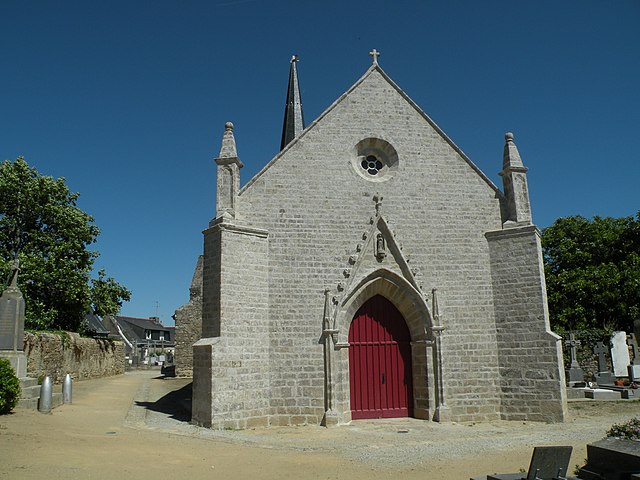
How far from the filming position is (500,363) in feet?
39.7

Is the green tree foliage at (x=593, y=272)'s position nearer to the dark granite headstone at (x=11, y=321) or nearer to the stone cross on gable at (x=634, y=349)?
the stone cross on gable at (x=634, y=349)

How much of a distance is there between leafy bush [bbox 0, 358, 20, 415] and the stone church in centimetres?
345

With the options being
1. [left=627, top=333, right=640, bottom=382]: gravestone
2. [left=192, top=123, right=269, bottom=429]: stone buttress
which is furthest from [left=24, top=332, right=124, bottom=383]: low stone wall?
[left=627, top=333, right=640, bottom=382]: gravestone

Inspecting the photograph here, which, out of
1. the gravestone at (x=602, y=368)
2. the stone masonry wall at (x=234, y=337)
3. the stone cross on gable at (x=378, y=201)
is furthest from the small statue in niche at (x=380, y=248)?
the gravestone at (x=602, y=368)

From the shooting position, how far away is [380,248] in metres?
12.3

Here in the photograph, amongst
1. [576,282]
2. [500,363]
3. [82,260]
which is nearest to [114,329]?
[82,260]

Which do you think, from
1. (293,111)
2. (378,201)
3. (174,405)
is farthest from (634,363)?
(293,111)

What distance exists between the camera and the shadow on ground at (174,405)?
1195cm

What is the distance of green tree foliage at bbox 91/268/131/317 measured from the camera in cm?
2344

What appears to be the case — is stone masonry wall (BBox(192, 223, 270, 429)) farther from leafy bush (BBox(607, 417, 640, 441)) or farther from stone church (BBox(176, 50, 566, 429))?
leafy bush (BBox(607, 417, 640, 441))

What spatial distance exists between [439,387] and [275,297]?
14.5 feet

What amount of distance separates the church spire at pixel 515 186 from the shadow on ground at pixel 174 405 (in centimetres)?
944

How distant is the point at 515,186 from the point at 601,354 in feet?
28.3

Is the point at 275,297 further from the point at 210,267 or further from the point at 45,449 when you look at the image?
the point at 45,449
